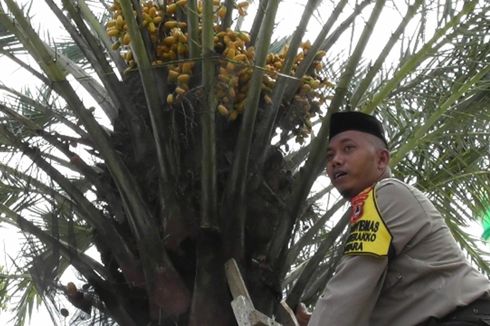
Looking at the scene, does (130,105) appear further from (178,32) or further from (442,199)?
(442,199)

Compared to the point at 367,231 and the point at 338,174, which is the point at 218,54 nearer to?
the point at 338,174

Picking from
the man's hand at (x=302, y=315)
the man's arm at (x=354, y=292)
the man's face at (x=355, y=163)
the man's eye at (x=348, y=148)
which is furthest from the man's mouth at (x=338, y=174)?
the man's hand at (x=302, y=315)

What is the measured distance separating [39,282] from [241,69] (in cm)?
124

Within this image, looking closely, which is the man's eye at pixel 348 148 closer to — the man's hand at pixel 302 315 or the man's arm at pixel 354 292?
the man's arm at pixel 354 292

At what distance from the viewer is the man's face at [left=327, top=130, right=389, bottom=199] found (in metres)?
2.87

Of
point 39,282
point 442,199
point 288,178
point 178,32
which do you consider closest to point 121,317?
point 39,282

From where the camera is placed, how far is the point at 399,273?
2.54 m

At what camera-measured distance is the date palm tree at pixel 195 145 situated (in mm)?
3688

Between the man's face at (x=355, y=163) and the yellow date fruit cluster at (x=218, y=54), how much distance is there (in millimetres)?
890

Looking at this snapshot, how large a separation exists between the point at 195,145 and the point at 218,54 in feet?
1.31

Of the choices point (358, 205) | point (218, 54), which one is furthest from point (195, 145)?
point (358, 205)

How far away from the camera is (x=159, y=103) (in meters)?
3.85

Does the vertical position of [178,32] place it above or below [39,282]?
above

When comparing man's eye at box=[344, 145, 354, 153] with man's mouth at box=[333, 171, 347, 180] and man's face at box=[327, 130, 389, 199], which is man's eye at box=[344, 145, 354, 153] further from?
man's mouth at box=[333, 171, 347, 180]
